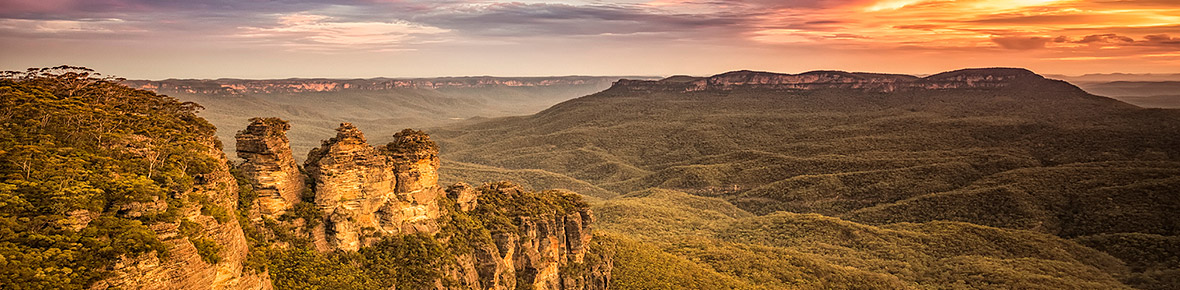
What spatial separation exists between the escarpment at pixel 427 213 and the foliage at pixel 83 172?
4659 millimetres

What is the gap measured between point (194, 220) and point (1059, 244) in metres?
104

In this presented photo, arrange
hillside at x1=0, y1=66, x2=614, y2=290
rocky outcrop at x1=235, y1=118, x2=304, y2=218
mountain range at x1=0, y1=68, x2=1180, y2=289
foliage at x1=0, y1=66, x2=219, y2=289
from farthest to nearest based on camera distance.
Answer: rocky outcrop at x1=235, y1=118, x2=304, y2=218
mountain range at x1=0, y1=68, x2=1180, y2=289
hillside at x1=0, y1=66, x2=614, y2=290
foliage at x1=0, y1=66, x2=219, y2=289

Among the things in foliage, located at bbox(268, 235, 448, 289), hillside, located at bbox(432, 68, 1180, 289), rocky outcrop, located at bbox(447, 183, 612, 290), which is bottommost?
hillside, located at bbox(432, 68, 1180, 289)

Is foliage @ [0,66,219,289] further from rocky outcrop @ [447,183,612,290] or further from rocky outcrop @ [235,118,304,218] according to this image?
rocky outcrop @ [447,183,612,290]

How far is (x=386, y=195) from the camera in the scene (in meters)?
34.7

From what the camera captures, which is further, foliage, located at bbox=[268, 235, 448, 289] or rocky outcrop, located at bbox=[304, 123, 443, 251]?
rocky outcrop, located at bbox=[304, 123, 443, 251]

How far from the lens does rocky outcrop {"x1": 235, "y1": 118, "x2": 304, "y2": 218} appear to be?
29828 millimetres

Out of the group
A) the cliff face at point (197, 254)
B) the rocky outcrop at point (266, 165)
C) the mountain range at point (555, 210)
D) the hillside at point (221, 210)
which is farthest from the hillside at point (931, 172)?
the cliff face at point (197, 254)

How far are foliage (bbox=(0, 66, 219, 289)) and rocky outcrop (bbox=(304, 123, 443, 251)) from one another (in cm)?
561

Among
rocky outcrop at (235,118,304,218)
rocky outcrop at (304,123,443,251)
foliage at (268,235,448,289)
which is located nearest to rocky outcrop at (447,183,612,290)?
foliage at (268,235,448,289)

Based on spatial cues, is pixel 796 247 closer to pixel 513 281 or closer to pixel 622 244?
pixel 622 244

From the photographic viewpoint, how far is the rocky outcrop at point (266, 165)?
29.8 metres

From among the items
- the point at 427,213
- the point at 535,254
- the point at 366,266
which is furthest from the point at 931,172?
the point at 366,266

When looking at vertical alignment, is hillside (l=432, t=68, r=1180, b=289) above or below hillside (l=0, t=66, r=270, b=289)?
below
